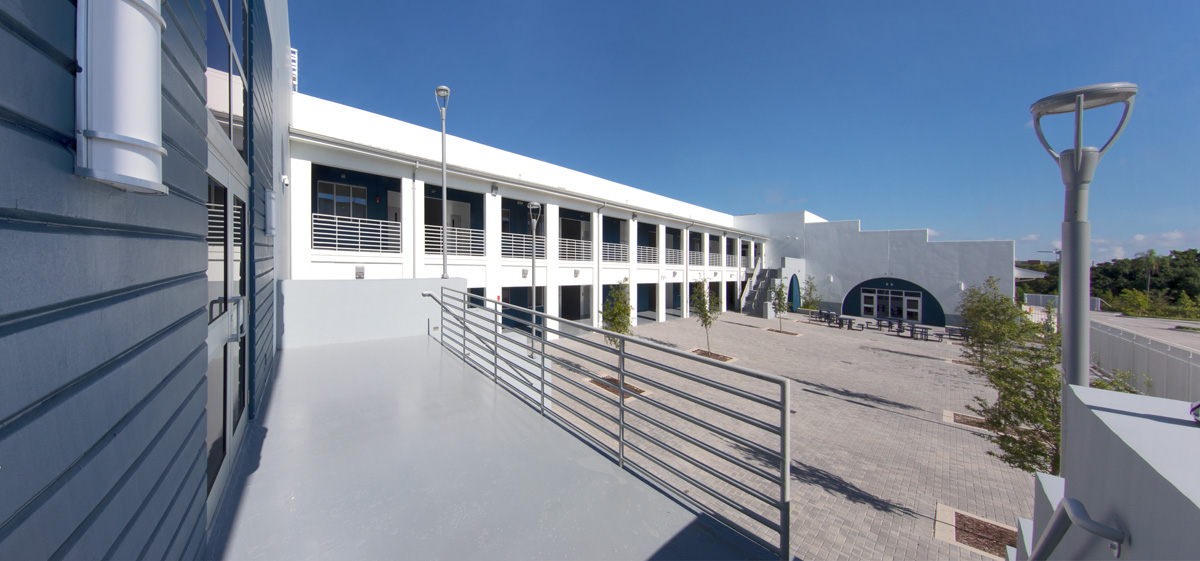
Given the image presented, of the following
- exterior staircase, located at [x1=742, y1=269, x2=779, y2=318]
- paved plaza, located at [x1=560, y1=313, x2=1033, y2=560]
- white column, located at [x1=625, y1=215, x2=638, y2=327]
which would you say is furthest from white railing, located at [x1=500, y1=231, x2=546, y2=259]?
exterior staircase, located at [x1=742, y1=269, x2=779, y2=318]

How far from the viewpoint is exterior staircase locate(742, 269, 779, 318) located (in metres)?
27.6

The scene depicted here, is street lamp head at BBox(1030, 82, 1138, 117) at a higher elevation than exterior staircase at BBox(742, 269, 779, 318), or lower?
higher

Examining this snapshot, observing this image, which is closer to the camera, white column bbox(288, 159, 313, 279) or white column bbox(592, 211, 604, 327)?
white column bbox(288, 159, 313, 279)

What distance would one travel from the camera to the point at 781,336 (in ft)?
67.5

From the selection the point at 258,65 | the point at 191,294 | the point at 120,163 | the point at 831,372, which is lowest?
the point at 831,372

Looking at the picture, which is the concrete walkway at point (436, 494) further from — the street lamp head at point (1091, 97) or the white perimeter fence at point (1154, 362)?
the white perimeter fence at point (1154, 362)

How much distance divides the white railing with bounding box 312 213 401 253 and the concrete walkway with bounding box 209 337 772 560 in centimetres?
738

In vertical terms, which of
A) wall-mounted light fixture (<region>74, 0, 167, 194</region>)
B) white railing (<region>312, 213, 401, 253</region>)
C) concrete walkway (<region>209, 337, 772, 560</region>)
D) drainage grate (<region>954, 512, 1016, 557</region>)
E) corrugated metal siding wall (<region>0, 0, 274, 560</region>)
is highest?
white railing (<region>312, 213, 401, 253</region>)

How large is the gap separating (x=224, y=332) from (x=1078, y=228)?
20.8 ft

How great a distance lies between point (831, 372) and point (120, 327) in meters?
16.1

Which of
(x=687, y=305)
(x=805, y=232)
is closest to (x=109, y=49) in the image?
(x=687, y=305)

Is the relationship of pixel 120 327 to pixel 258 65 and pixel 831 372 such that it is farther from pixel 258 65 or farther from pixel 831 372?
pixel 831 372

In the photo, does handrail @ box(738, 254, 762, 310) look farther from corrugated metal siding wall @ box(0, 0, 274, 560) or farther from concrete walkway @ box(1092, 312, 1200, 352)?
corrugated metal siding wall @ box(0, 0, 274, 560)

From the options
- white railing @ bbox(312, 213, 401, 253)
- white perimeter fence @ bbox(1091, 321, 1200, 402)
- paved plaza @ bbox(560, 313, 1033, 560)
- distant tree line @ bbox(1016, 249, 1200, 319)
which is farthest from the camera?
distant tree line @ bbox(1016, 249, 1200, 319)
